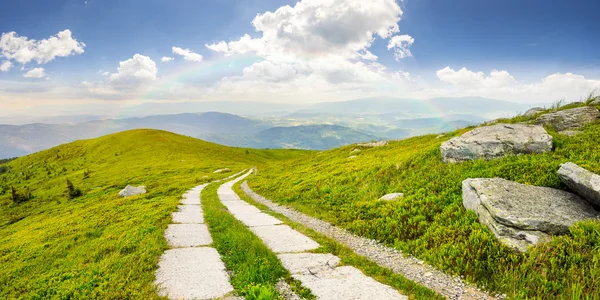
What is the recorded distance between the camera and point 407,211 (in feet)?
46.5

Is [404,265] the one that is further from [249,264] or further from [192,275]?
[192,275]

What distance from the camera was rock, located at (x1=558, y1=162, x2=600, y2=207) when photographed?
10347mm

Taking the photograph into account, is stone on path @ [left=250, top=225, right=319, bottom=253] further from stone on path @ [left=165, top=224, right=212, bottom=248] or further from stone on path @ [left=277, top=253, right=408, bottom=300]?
stone on path @ [left=165, top=224, right=212, bottom=248]

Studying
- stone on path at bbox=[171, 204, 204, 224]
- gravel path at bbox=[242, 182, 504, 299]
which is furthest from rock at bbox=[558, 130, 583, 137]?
stone on path at bbox=[171, 204, 204, 224]

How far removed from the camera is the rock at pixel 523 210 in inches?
385

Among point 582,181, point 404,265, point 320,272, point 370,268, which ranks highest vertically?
point 582,181

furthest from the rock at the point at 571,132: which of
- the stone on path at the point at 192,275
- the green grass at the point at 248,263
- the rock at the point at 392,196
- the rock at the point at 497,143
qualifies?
the stone on path at the point at 192,275

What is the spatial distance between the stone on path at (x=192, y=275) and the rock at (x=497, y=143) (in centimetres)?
1734

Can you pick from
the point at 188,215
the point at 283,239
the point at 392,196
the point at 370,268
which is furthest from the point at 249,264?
the point at 188,215

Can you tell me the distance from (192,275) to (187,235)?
5556 millimetres

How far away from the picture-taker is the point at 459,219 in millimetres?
12125

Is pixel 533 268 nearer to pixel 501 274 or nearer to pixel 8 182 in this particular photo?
pixel 501 274

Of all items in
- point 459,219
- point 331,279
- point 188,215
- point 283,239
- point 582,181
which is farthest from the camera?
point 188,215

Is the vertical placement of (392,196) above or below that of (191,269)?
above
